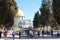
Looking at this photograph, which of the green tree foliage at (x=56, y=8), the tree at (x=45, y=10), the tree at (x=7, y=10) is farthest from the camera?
the tree at (x=45, y=10)

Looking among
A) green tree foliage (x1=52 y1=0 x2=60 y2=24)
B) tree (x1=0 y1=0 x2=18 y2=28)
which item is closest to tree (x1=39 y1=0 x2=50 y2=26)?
green tree foliage (x1=52 y1=0 x2=60 y2=24)

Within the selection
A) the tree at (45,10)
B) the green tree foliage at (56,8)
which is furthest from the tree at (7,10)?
the tree at (45,10)

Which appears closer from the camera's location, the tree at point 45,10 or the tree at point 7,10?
the tree at point 7,10

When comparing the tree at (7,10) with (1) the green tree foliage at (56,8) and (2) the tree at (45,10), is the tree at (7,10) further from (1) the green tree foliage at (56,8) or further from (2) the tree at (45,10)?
(2) the tree at (45,10)

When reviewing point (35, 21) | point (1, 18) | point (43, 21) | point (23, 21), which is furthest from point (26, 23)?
point (1, 18)

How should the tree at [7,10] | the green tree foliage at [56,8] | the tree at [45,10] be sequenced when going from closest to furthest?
the tree at [7,10] → the green tree foliage at [56,8] → the tree at [45,10]

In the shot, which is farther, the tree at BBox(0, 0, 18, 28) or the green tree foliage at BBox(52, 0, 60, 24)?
the green tree foliage at BBox(52, 0, 60, 24)

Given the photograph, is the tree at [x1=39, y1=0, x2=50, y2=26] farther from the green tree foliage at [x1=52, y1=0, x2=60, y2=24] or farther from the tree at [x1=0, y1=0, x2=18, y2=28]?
the tree at [x1=0, y1=0, x2=18, y2=28]

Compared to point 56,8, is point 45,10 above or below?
above

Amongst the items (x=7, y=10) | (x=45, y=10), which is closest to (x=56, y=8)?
(x=7, y=10)

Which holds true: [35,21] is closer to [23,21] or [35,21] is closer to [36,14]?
[36,14]

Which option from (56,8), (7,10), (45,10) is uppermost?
(45,10)

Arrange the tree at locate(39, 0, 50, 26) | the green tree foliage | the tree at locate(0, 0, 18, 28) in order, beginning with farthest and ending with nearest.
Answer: the tree at locate(39, 0, 50, 26), the green tree foliage, the tree at locate(0, 0, 18, 28)

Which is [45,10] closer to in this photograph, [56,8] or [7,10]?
[56,8]
